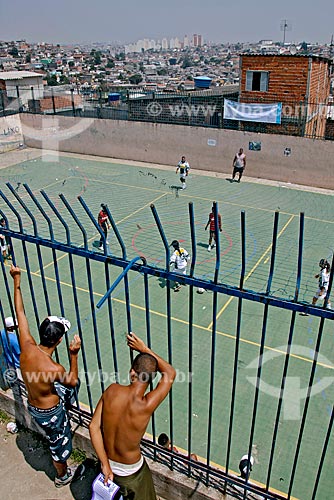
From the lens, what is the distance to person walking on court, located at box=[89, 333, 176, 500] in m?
3.08

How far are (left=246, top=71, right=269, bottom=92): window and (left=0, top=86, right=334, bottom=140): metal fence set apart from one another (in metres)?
0.62

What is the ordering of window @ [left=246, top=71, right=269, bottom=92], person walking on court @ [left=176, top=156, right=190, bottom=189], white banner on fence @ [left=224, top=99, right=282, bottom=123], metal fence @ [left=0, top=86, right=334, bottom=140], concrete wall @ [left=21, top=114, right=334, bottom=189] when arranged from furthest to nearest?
window @ [left=246, top=71, right=269, bottom=92] < metal fence @ [left=0, top=86, right=334, bottom=140] < white banner on fence @ [left=224, top=99, right=282, bottom=123] < concrete wall @ [left=21, top=114, right=334, bottom=189] < person walking on court @ [left=176, top=156, right=190, bottom=189]

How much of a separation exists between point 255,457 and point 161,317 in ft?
13.9

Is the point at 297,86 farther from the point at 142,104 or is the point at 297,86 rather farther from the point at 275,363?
the point at 275,363

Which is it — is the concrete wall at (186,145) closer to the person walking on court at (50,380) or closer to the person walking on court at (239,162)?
the person walking on court at (239,162)

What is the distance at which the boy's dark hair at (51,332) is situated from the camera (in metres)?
3.79

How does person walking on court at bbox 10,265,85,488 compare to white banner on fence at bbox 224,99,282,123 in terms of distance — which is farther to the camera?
white banner on fence at bbox 224,99,282,123

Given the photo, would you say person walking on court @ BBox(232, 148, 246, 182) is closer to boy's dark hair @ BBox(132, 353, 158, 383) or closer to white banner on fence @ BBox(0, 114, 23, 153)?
white banner on fence @ BBox(0, 114, 23, 153)

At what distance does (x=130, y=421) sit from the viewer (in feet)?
10.1

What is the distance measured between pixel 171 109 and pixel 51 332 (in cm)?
2022

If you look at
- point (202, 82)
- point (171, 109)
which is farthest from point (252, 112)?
point (202, 82)

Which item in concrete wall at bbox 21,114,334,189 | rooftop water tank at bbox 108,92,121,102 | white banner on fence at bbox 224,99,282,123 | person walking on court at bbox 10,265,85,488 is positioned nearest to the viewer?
person walking on court at bbox 10,265,85,488

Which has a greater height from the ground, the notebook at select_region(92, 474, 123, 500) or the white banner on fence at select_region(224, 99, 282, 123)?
the notebook at select_region(92, 474, 123, 500)

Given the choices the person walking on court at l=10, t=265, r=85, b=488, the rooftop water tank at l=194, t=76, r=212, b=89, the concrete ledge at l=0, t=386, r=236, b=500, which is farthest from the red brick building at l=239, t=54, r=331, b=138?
the person walking on court at l=10, t=265, r=85, b=488
